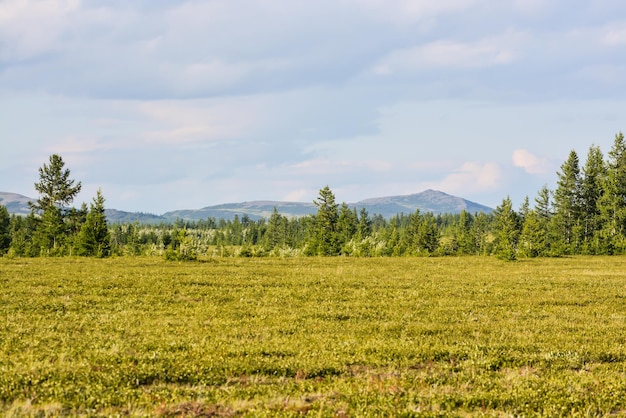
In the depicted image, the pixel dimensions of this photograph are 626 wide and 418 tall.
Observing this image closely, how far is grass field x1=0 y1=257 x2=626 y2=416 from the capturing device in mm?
9031

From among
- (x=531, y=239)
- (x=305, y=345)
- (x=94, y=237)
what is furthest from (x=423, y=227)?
(x=305, y=345)

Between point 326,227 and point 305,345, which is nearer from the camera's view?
point 305,345

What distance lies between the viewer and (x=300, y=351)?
1298 centimetres

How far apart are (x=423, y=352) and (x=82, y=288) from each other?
59.0 feet

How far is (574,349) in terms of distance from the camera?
47.4ft

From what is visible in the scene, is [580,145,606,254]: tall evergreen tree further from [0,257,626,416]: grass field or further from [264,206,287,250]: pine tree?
[264,206,287,250]: pine tree

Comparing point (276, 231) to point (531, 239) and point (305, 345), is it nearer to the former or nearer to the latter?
point (531, 239)

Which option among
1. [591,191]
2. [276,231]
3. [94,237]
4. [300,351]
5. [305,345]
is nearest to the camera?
[300,351]

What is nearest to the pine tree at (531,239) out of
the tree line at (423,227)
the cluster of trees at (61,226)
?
the tree line at (423,227)

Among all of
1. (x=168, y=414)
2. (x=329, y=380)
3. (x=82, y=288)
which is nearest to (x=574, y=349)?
(x=329, y=380)

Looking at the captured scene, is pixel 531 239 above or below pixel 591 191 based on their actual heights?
below

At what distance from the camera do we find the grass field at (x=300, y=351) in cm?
903

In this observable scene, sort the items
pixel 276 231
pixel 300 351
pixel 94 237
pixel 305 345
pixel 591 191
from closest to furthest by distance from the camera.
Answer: pixel 300 351 → pixel 305 345 → pixel 94 237 → pixel 591 191 → pixel 276 231

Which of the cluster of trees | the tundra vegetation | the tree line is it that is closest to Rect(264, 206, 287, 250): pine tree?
the tree line
